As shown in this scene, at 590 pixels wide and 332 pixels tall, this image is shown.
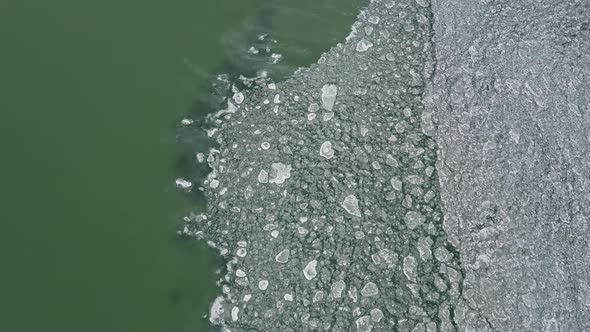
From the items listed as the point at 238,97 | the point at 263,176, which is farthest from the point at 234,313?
the point at 238,97

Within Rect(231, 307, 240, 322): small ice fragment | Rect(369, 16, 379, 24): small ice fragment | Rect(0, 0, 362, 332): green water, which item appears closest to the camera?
Rect(231, 307, 240, 322): small ice fragment

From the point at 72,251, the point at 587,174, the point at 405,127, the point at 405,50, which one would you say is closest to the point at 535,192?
the point at 587,174

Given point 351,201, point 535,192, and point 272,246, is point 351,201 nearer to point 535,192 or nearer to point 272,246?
point 272,246

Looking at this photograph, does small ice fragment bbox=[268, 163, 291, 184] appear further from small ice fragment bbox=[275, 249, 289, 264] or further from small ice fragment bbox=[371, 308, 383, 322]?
small ice fragment bbox=[371, 308, 383, 322]

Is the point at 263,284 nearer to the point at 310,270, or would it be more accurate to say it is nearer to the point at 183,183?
the point at 310,270

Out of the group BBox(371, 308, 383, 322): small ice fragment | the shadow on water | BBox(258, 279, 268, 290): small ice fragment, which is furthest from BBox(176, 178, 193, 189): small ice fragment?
BBox(371, 308, 383, 322): small ice fragment

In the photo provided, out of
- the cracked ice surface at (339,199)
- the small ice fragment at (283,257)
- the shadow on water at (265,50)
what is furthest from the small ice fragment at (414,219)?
the shadow on water at (265,50)

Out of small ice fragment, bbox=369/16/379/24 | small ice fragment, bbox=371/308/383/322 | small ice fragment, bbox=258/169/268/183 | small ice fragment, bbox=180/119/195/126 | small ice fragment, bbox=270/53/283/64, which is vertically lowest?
A: small ice fragment, bbox=371/308/383/322
